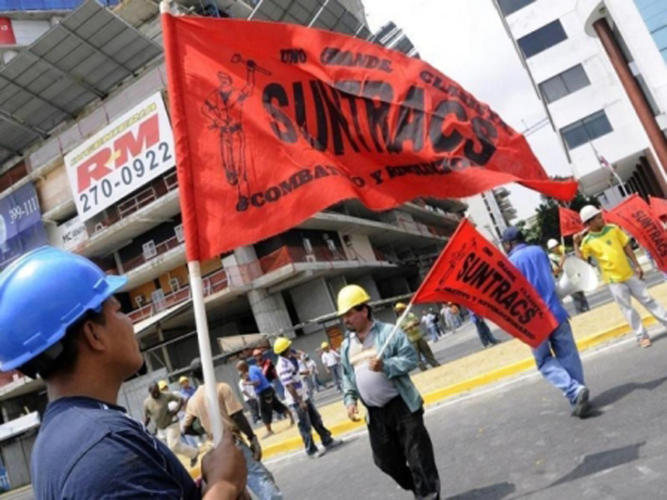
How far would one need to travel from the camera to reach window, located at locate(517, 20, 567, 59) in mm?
35969

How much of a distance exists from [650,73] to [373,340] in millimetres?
25674

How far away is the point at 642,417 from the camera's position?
4648 millimetres

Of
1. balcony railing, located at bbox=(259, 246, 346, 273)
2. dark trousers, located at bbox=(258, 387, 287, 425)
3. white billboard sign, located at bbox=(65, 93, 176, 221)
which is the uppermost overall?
white billboard sign, located at bbox=(65, 93, 176, 221)

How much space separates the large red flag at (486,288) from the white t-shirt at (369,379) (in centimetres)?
55

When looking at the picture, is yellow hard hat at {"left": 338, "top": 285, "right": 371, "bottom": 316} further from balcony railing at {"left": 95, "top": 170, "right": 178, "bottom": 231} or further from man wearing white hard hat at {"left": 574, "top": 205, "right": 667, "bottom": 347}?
balcony railing at {"left": 95, "top": 170, "right": 178, "bottom": 231}

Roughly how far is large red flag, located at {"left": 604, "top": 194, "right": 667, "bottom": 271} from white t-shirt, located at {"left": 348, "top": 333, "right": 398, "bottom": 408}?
19.5ft

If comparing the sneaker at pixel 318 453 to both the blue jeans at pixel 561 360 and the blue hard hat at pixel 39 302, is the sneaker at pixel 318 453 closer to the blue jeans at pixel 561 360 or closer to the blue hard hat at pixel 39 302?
the blue jeans at pixel 561 360

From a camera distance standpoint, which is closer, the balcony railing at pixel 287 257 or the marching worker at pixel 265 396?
the marching worker at pixel 265 396

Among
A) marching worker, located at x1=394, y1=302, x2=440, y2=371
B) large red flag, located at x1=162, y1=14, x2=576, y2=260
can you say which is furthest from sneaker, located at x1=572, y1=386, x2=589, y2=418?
marching worker, located at x1=394, y1=302, x2=440, y2=371

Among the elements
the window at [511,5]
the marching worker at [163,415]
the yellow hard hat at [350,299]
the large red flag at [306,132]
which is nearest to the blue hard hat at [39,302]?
the large red flag at [306,132]

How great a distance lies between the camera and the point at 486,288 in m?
4.77

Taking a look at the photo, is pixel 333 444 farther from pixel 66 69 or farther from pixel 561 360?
pixel 66 69

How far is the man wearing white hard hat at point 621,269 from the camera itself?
694 cm

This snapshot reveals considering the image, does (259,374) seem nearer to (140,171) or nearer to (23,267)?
(23,267)
